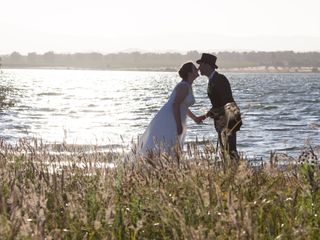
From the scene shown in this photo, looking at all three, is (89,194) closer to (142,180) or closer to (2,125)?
(142,180)

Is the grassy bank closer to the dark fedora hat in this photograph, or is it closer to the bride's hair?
the bride's hair

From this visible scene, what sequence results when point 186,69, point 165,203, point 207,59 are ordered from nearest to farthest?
point 165,203 → point 186,69 → point 207,59

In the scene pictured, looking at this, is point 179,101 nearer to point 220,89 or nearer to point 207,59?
point 220,89

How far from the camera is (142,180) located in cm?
591

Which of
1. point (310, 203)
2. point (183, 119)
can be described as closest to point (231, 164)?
point (310, 203)

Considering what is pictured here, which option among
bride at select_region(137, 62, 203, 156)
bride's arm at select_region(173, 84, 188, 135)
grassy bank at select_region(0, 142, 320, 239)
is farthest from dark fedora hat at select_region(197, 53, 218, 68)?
grassy bank at select_region(0, 142, 320, 239)

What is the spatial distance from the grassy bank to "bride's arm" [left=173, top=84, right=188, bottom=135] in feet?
11.3

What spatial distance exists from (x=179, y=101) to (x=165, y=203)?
5923 mm

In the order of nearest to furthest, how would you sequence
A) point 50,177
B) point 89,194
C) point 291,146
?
point 89,194, point 50,177, point 291,146

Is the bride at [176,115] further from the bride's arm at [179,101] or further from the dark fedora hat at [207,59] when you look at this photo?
the dark fedora hat at [207,59]

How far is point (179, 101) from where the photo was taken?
10.2 meters

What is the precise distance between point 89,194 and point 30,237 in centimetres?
201

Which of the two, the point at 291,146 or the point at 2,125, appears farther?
the point at 2,125

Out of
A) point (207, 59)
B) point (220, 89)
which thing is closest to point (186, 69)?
point (207, 59)
